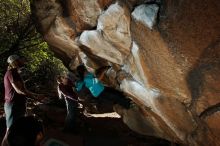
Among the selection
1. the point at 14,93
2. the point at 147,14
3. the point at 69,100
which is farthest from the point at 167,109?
the point at 14,93

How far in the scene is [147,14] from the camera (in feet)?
20.7

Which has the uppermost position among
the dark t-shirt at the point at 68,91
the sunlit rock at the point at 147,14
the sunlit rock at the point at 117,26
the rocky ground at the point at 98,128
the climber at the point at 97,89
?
the sunlit rock at the point at 147,14

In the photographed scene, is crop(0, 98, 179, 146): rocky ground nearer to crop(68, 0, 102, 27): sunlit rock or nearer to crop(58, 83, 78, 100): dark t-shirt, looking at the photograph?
crop(58, 83, 78, 100): dark t-shirt

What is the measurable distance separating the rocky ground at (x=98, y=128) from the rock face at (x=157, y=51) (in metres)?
0.49

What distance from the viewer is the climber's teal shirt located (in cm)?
962

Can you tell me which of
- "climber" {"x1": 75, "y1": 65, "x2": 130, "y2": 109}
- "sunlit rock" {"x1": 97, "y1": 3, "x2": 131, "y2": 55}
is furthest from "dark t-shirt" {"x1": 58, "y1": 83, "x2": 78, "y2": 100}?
"sunlit rock" {"x1": 97, "y1": 3, "x2": 131, "y2": 55}

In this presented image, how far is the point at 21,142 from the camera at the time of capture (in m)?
3.39

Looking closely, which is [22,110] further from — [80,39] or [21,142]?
[21,142]

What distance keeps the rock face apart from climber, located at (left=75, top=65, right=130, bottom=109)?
32cm

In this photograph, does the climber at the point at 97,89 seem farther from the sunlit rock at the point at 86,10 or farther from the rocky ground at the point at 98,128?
the sunlit rock at the point at 86,10

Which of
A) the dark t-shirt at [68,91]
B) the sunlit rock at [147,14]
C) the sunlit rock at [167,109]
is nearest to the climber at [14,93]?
the dark t-shirt at [68,91]

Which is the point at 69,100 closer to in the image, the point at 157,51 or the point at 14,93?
the point at 14,93

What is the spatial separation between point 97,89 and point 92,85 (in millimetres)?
160

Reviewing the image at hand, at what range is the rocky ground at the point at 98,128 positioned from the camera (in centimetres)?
968
